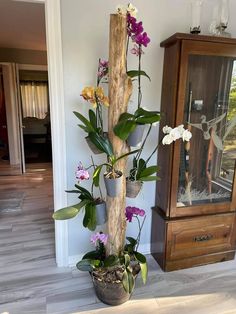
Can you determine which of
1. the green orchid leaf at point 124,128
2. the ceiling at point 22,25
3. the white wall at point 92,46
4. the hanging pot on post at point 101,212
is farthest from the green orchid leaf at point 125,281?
the ceiling at point 22,25

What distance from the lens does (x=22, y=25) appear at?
3.51 metres

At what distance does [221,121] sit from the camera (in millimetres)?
2016

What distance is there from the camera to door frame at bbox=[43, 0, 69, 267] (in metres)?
1.67

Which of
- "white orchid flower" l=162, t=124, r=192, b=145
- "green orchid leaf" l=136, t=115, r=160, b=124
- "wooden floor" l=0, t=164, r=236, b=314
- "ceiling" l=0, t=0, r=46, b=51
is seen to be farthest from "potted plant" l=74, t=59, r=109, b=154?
"ceiling" l=0, t=0, r=46, b=51

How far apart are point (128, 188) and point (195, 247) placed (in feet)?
3.06

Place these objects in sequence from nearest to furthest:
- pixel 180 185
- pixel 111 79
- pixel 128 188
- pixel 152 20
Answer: pixel 111 79 < pixel 128 188 < pixel 152 20 < pixel 180 185

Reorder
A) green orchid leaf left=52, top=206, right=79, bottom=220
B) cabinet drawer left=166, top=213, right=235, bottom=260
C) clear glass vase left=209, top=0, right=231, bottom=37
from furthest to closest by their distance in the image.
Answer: cabinet drawer left=166, top=213, right=235, bottom=260 → clear glass vase left=209, top=0, right=231, bottom=37 → green orchid leaf left=52, top=206, right=79, bottom=220

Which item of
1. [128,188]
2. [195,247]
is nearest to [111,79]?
[128,188]

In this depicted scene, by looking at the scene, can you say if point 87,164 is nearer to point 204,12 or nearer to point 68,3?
point 68,3

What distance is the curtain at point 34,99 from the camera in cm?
748

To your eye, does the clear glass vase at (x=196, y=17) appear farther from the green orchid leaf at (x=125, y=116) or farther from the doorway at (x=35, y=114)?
the doorway at (x=35, y=114)

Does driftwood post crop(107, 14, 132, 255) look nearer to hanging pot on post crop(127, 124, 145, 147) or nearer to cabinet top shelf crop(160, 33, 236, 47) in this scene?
hanging pot on post crop(127, 124, 145, 147)

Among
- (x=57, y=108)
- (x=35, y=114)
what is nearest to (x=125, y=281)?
(x=57, y=108)

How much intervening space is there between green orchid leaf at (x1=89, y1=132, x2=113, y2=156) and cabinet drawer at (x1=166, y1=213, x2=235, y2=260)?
2.88 ft
